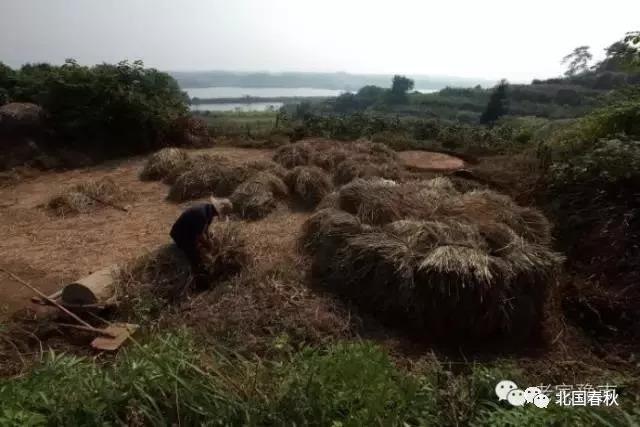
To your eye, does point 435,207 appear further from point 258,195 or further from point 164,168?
point 164,168

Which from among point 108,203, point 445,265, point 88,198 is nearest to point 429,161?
point 445,265

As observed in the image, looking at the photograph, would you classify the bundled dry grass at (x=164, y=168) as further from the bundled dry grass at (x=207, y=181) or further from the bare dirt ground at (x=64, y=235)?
the bundled dry grass at (x=207, y=181)

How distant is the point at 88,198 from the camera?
568 cm

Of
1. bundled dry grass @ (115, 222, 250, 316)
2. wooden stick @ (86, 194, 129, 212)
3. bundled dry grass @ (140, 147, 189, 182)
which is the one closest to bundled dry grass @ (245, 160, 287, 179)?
bundled dry grass @ (140, 147, 189, 182)

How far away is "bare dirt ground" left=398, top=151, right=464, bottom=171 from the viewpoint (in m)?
6.64

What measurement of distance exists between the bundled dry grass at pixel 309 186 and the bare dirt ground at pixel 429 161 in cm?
170

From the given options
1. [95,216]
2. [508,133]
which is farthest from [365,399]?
[508,133]

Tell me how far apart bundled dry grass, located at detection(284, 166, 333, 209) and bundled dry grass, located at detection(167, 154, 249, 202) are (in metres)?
0.83

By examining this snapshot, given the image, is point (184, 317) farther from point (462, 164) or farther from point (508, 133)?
point (508, 133)

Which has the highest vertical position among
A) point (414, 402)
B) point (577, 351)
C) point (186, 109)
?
point (186, 109)

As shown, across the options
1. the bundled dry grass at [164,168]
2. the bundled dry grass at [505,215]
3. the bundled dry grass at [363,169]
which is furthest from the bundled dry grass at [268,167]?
the bundled dry grass at [505,215]

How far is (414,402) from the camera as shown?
1741 mm

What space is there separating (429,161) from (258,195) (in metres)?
3.34

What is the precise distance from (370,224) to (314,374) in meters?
2.34
